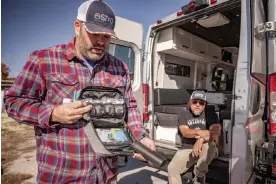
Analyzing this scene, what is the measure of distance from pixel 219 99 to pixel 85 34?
482cm

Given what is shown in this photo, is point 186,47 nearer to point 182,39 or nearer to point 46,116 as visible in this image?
point 182,39

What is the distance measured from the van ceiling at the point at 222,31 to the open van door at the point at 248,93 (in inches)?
77.3

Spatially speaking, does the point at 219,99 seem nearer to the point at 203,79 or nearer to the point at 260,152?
the point at 203,79

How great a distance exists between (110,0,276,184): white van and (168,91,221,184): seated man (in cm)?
15

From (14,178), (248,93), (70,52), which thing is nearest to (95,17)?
(70,52)

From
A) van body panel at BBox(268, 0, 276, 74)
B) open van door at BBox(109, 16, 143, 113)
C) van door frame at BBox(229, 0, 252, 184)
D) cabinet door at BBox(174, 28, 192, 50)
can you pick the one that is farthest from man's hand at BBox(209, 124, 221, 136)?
cabinet door at BBox(174, 28, 192, 50)

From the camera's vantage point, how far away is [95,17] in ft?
4.58

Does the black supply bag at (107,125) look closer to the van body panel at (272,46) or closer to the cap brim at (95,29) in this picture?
the cap brim at (95,29)

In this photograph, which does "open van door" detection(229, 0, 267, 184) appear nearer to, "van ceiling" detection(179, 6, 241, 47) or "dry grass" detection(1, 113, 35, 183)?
"van ceiling" detection(179, 6, 241, 47)

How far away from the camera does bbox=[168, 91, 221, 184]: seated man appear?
2.96 m

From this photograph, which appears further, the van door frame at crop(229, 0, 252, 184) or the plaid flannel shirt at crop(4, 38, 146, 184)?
the van door frame at crop(229, 0, 252, 184)

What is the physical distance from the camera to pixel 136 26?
399 centimetres

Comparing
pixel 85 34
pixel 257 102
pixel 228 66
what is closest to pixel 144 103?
pixel 257 102

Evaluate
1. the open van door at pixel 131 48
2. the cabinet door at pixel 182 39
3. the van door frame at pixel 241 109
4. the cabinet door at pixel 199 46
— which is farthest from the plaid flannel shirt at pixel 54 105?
the cabinet door at pixel 199 46
